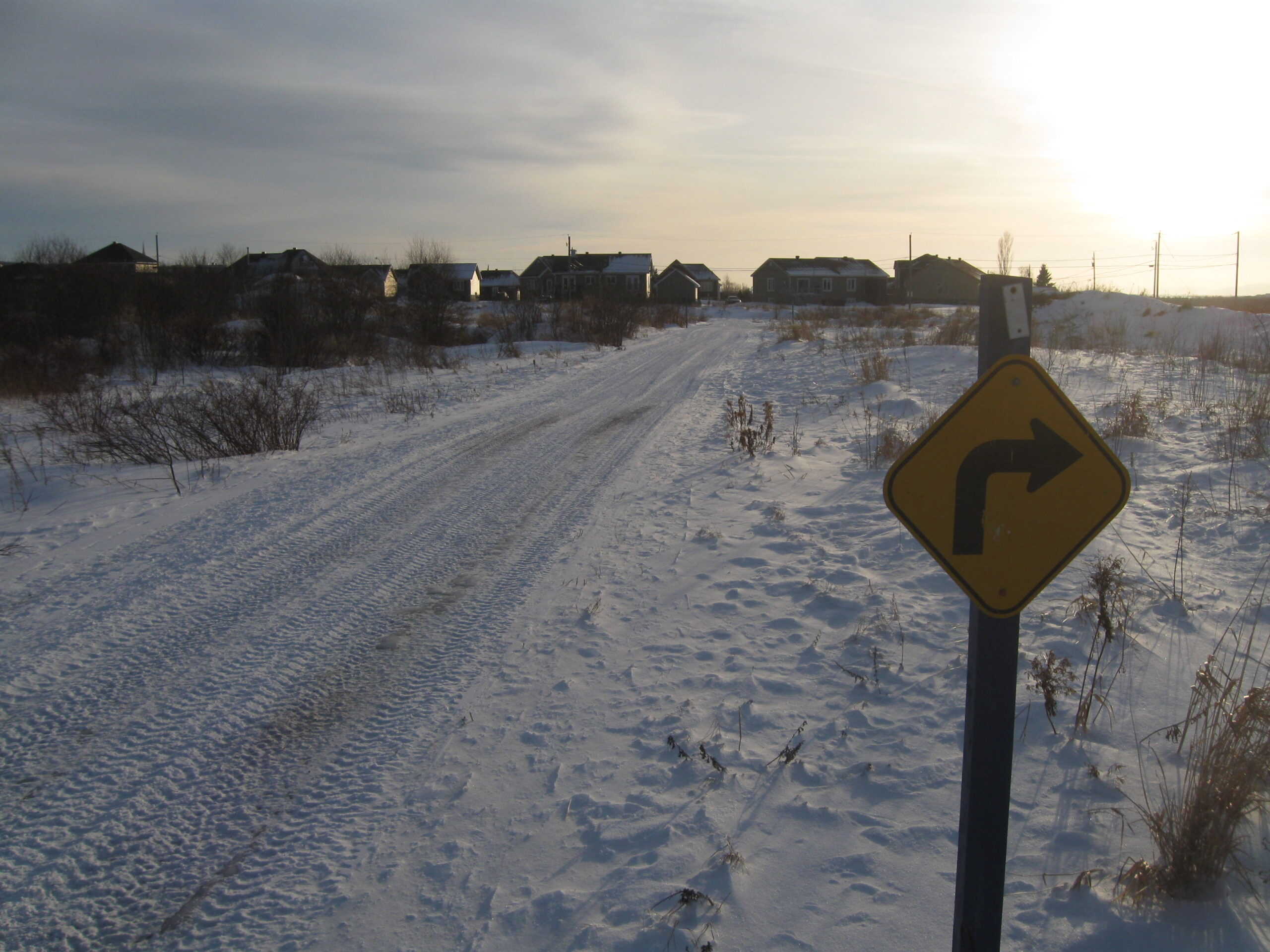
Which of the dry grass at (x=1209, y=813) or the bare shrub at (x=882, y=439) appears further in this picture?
the bare shrub at (x=882, y=439)

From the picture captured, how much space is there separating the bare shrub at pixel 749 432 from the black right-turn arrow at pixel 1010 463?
738cm

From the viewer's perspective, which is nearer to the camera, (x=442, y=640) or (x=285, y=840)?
(x=285, y=840)

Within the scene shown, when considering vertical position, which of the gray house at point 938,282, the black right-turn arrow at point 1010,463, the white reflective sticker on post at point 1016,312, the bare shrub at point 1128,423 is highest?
the gray house at point 938,282

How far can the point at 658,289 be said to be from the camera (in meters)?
92.4

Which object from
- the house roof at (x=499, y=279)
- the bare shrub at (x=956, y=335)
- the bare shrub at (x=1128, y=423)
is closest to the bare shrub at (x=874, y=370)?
the bare shrub at (x=956, y=335)

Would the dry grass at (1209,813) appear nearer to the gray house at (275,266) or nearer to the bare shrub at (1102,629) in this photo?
the bare shrub at (1102,629)

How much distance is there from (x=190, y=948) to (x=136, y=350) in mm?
25602

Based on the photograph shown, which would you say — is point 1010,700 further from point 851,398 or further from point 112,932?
point 851,398

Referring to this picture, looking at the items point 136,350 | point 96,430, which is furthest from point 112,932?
point 136,350

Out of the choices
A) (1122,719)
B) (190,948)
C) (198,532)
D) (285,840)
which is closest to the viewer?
(190,948)

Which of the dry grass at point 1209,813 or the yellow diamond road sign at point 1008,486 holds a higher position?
the yellow diamond road sign at point 1008,486

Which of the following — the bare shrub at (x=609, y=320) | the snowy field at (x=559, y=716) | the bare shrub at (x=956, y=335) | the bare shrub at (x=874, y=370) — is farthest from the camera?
the bare shrub at (x=609, y=320)

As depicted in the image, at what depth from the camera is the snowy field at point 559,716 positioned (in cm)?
263

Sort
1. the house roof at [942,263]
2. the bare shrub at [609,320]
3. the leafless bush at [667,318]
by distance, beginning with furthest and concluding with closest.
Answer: the house roof at [942,263], the leafless bush at [667,318], the bare shrub at [609,320]
